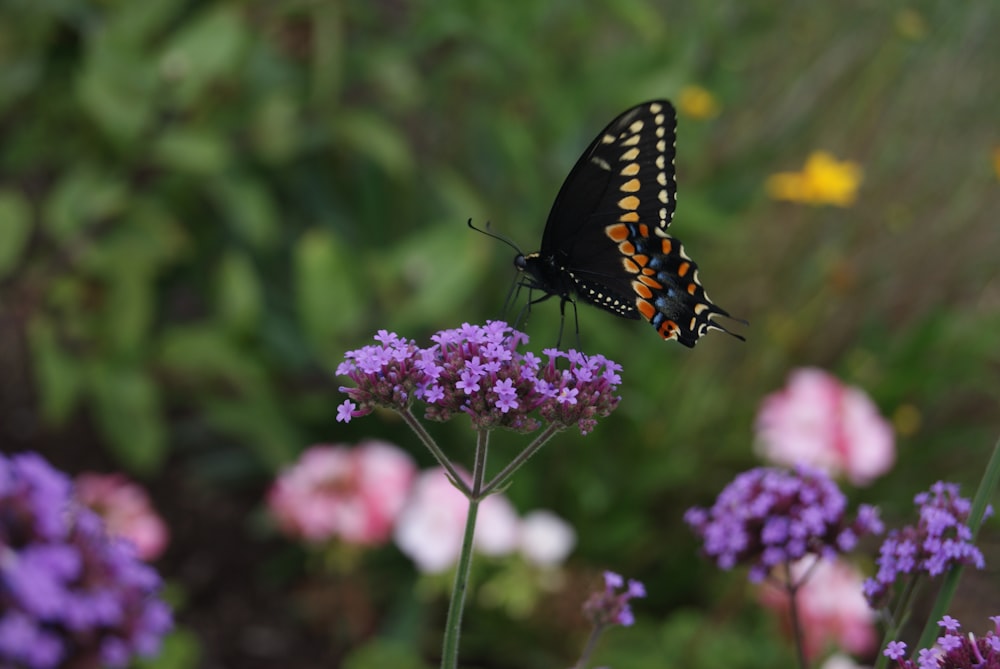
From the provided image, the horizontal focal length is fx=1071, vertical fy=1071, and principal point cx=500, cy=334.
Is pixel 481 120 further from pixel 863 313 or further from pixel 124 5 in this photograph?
pixel 863 313

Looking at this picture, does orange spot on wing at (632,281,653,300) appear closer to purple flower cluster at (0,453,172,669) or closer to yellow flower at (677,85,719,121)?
purple flower cluster at (0,453,172,669)

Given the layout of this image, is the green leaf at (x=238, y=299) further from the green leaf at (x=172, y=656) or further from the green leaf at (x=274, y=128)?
the green leaf at (x=172, y=656)

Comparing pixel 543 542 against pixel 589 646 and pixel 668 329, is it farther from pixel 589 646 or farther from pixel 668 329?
pixel 589 646

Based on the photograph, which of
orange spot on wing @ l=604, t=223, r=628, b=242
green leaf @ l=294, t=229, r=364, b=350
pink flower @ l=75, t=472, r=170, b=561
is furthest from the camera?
green leaf @ l=294, t=229, r=364, b=350

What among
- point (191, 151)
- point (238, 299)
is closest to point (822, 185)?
point (238, 299)

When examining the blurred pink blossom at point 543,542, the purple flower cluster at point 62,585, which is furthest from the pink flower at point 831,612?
the purple flower cluster at point 62,585

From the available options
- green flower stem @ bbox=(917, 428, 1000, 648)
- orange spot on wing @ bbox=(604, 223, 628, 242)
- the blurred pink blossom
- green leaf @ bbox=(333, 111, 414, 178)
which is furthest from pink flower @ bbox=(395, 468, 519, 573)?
green flower stem @ bbox=(917, 428, 1000, 648)
